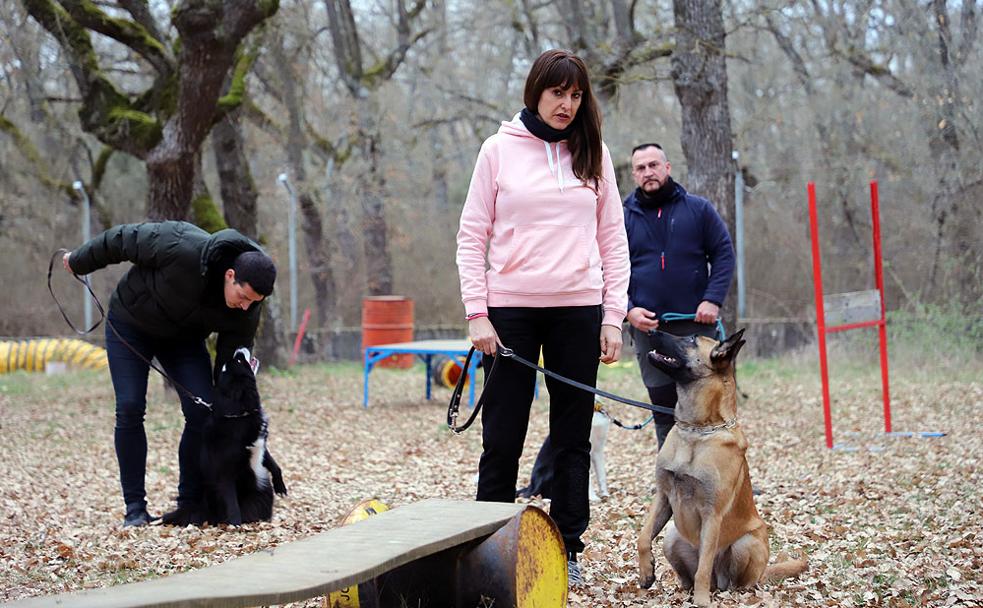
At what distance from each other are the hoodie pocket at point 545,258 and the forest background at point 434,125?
696 centimetres

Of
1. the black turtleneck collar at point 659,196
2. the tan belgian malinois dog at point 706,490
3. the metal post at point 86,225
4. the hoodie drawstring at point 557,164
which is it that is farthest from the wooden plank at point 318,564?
the metal post at point 86,225

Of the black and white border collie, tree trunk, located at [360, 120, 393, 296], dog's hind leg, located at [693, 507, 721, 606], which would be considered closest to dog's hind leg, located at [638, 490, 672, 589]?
dog's hind leg, located at [693, 507, 721, 606]

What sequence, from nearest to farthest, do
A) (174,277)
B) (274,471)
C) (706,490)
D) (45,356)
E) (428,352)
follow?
1. (706,490)
2. (174,277)
3. (274,471)
4. (428,352)
5. (45,356)

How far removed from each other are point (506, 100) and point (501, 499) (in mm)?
16468

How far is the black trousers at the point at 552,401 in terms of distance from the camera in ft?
13.0

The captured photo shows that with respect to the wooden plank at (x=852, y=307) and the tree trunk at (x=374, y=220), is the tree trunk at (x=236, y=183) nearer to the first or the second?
the tree trunk at (x=374, y=220)

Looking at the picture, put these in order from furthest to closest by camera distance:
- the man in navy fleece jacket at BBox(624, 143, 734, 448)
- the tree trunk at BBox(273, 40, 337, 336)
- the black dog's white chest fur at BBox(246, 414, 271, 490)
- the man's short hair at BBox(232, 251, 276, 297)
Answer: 1. the tree trunk at BBox(273, 40, 337, 336)
2. the man in navy fleece jacket at BBox(624, 143, 734, 448)
3. the black dog's white chest fur at BBox(246, 414, 271, 490)
4. the man's short hair at BBox(232, 251, 276, 297)

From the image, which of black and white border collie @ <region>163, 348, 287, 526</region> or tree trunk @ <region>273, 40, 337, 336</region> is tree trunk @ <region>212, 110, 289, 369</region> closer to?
tree trunk @ <region>273, 40, 337, 336</region>

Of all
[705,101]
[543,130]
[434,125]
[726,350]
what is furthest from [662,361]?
[434,125]

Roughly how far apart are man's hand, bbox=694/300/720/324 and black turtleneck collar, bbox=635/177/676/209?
66cm

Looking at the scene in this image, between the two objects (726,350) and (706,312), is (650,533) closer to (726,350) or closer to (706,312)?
(726,350)

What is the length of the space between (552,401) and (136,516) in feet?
8.79

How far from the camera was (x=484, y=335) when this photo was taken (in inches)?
151

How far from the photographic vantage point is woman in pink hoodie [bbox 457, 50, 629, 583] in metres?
3.89
